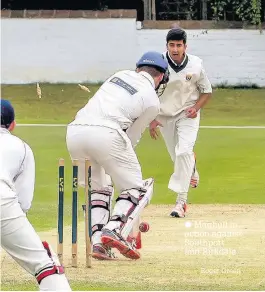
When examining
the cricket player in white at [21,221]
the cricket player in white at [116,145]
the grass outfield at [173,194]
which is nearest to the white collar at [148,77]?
the cricket player in white at [116,145]

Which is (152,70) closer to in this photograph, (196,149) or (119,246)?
(119,246)

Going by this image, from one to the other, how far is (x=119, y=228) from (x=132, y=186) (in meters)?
0.37

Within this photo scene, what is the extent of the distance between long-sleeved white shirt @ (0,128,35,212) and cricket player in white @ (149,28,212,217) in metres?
4.79

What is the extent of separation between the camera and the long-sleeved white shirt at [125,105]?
867 centimetres

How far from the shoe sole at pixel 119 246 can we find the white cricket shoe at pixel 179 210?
9.06 feet

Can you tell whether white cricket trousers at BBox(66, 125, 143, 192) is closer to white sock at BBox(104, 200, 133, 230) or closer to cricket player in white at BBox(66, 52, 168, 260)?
cricket player in white at BBox(66, 52, 168, 260)

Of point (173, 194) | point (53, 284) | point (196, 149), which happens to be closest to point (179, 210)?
point (173, 194)

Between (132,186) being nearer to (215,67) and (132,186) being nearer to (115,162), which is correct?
(115,162)

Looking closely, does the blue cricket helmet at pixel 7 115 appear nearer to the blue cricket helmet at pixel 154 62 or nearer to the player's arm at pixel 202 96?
the blue cricket helmet at pixel 154 62

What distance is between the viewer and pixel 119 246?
27.5 ft

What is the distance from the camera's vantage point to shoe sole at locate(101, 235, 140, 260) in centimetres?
836

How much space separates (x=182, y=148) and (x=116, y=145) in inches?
119

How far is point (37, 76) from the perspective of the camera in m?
24.7

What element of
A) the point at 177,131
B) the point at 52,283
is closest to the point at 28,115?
the point at 177,131
